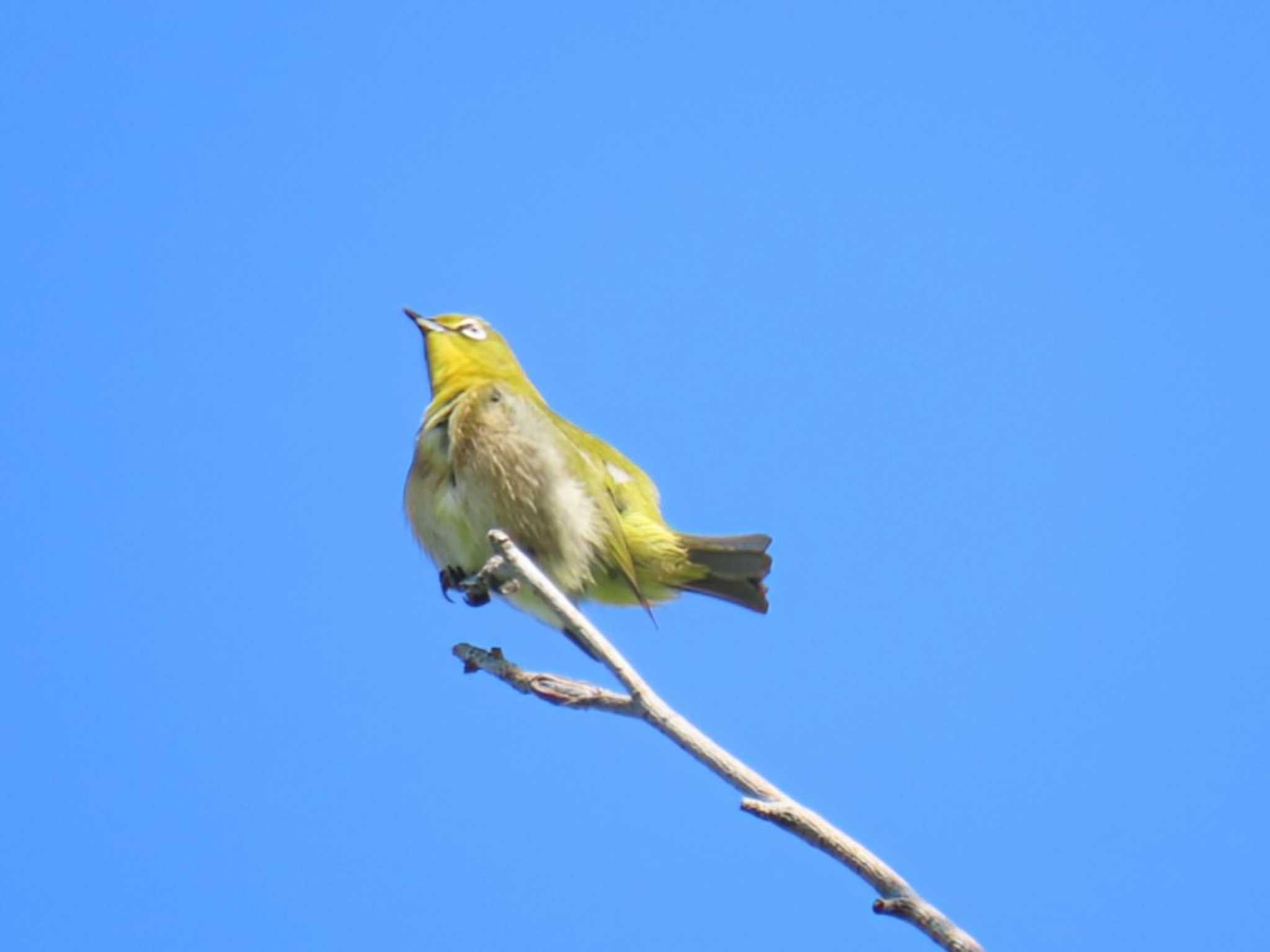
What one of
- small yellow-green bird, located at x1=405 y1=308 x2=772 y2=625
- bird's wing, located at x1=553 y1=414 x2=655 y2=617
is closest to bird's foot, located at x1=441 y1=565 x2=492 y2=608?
small yellow-green bird, located at x1=405 y1=308 x2=772 y2=625

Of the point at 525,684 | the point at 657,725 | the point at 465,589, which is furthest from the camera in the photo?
the point at 465,589

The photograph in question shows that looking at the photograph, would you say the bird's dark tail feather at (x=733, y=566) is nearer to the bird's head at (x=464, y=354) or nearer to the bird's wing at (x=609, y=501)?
the bird's wing at (x=609, y=501)

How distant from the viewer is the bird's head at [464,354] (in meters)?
7.71

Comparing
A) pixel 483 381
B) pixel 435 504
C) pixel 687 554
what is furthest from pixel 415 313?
pixel 687 554

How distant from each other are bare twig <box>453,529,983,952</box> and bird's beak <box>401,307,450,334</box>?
2703 mm

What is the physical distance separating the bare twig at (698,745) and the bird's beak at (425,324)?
2.70 metres

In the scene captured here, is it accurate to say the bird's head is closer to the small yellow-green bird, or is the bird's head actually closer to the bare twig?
the small yellow-green bird

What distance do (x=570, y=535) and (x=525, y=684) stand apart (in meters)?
1.49

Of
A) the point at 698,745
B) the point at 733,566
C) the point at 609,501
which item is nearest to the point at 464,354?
the point at 609,501

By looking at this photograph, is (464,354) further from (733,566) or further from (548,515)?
(733,566)

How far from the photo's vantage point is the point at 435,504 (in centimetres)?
679

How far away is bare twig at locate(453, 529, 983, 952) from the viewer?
3.51m

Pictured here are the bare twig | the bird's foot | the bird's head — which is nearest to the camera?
the bare twig

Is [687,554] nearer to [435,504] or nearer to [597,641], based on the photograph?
[435,504]
